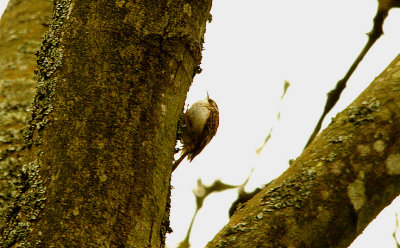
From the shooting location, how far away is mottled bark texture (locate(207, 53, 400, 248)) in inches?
45.8

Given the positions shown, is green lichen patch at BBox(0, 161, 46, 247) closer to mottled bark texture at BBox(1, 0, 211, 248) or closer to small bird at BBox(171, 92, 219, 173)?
mottled bark texture at BBox(1, 0, 211, 248)

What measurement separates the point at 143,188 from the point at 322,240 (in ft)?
1.44

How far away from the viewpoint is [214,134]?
4617mm

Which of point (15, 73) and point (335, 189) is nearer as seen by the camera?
point (335, 189)

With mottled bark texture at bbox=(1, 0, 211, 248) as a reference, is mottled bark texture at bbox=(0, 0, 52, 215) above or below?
above

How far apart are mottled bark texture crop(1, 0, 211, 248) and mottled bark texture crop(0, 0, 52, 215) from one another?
868mm

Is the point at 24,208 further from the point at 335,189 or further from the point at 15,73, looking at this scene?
the point at 15,73

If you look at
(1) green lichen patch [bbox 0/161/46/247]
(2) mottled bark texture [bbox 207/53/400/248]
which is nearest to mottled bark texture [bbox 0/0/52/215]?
(1) green lichen patch [bbox 0/161/46/247]

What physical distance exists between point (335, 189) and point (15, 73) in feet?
5.15

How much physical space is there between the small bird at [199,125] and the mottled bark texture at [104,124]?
2981mm

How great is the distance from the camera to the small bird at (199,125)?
4.26 m

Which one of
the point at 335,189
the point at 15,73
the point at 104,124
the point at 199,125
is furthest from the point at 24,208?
the point at 199,125

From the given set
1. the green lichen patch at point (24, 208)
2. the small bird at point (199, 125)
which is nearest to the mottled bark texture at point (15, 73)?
the green lichen patch at point (24, 208)

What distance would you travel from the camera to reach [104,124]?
103 cm
